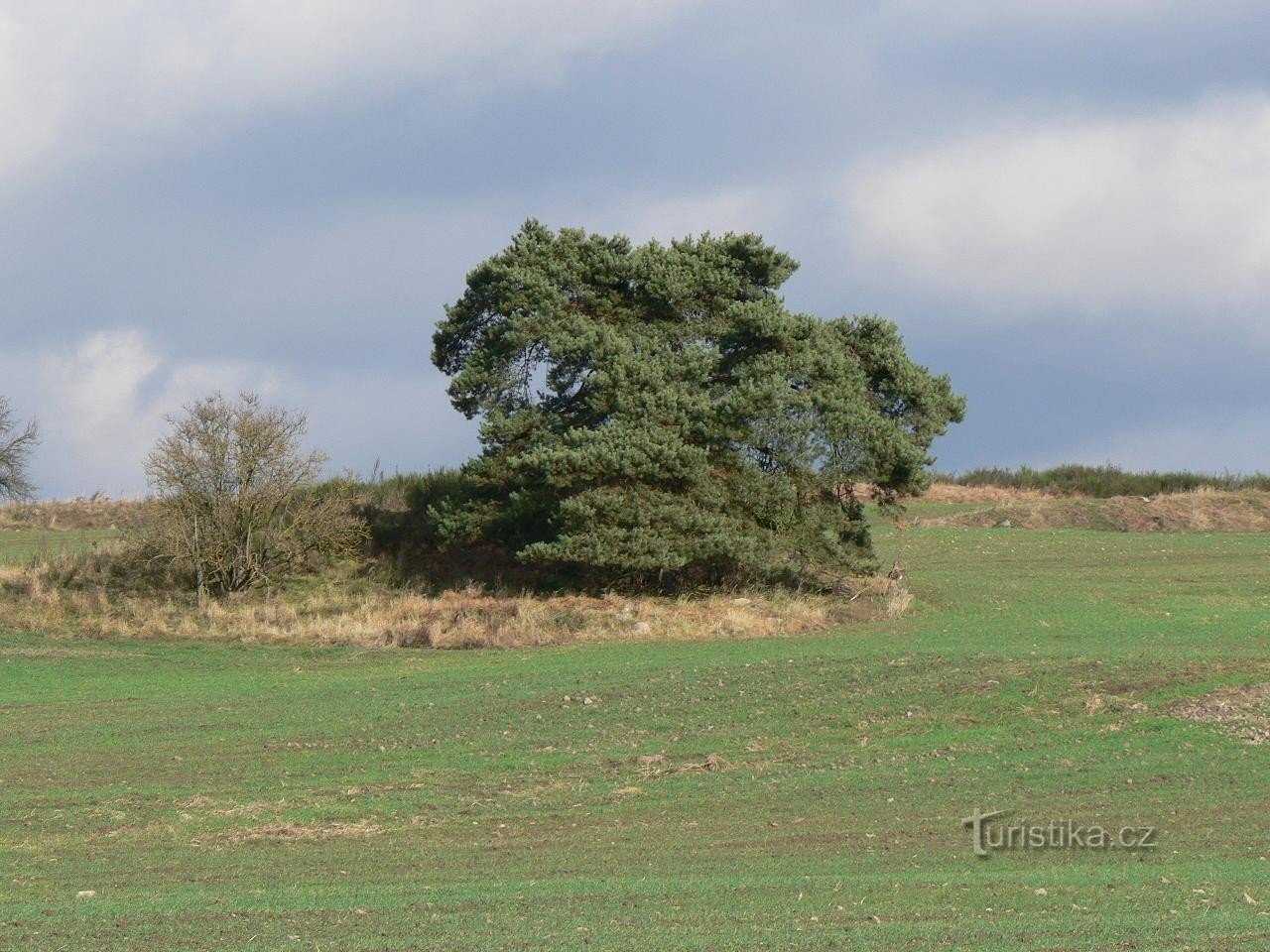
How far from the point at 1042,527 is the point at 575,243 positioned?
31.3 metres

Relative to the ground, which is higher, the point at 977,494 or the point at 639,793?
the point at 977,494

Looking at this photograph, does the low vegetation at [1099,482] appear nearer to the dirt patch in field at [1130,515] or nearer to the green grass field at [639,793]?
the dirt patch in field at [1130,515]

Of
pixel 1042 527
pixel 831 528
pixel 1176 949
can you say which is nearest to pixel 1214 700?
pixel 1176 949

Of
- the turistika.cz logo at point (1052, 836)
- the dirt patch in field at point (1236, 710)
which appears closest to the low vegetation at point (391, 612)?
the dirt patch in field at point (1236, 710)

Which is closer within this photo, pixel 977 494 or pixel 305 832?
pixel 305 832

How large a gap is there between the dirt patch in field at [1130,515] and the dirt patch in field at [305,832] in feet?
168

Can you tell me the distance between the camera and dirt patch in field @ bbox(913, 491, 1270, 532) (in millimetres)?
65250

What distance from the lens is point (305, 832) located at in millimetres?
16062

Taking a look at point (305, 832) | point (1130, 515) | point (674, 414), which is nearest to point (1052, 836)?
point (305, 832)

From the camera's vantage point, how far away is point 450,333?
4406cm

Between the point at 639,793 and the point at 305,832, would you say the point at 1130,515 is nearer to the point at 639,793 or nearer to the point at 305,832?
the point at 639,793

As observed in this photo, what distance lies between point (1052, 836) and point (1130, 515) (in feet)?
182

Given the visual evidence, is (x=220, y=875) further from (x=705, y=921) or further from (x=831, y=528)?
(x=831, y=528)

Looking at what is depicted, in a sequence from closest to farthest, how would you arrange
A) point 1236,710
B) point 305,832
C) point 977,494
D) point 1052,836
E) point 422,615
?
point 1052,836, point 305,832, point 1236,710, point 422,615, point 977,494
